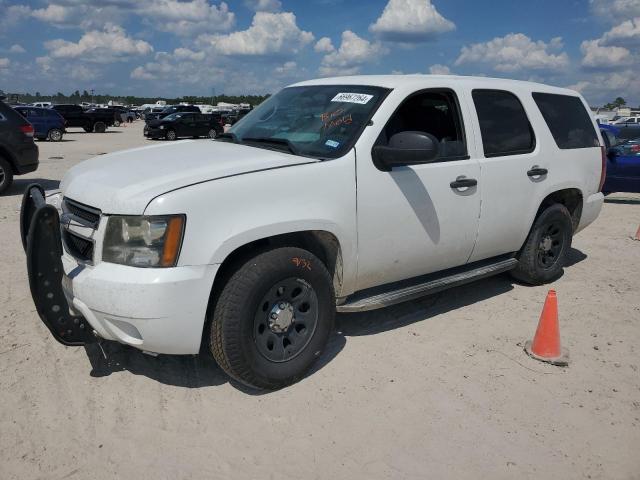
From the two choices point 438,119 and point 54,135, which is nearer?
point 438,119

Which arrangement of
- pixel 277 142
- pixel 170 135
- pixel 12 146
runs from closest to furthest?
pixel 277 142, pixel 12 146, pixel 170 135

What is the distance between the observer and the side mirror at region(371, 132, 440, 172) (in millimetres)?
3557

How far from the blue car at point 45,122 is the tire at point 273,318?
2465 cm

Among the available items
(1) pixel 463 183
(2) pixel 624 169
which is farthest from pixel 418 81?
(2) pixel 624 169

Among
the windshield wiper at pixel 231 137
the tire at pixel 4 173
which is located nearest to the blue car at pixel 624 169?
the windshield wiper at pixel 231 137

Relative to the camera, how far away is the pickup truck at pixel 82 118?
32500mm

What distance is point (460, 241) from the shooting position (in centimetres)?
433

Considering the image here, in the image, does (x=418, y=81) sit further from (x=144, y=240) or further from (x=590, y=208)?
(x=590, y=208)

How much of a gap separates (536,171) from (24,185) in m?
→ 10.2

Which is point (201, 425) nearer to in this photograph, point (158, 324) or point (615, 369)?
point (158, 324)

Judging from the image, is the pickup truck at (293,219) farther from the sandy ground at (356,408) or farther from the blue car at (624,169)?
the blue car at (624,169)

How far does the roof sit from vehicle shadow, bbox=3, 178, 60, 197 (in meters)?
7.67

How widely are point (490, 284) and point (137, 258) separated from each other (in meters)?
3.88

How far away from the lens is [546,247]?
17.7 feet
